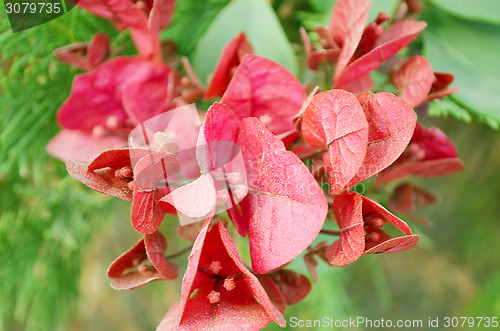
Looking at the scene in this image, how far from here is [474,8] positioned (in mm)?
297

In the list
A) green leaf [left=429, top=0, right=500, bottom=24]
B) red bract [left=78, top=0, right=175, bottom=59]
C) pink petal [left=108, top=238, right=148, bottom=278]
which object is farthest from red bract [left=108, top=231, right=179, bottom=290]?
green leaf [left=429, top=0, right=500, bottom=24]

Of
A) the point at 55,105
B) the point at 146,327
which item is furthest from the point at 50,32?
the point at 146,327

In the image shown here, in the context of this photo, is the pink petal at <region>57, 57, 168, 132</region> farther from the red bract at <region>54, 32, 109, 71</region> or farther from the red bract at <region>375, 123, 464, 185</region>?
the red bract at <region>375, 123, 464, 185</region>

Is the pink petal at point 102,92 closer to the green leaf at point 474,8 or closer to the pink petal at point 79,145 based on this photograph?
the pink petal at point 79,145

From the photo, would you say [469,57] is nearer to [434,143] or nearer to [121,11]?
[434,143]

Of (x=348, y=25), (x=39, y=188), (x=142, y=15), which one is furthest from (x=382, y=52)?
(x=39, y=188)

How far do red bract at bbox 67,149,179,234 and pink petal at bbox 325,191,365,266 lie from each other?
76 millimetres

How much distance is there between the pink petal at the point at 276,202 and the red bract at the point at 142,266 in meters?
0.05

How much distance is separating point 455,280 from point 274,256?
62 cm

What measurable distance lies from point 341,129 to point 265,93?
0.19 feet

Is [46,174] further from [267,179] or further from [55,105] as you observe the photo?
[267,179]

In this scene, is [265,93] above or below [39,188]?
above

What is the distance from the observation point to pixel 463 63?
0.99 ft

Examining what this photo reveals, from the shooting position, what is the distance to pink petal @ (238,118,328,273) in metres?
0.18
